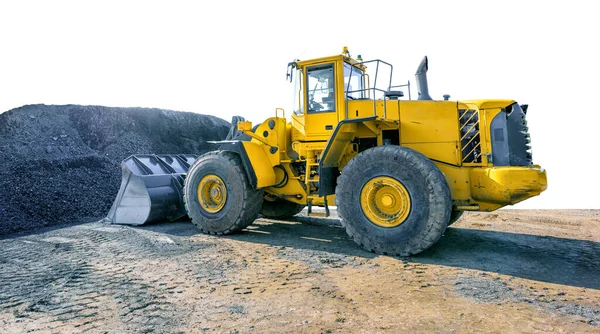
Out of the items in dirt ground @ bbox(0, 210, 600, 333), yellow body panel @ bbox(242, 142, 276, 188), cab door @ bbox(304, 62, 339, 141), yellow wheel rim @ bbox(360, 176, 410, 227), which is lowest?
dirt ground @ bbox(0, 210, 600, 333)

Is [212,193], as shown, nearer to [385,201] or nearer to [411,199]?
[385,201]

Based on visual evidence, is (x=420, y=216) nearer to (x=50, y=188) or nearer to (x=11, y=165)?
(x=50, y=188)

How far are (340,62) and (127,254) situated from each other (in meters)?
4.32

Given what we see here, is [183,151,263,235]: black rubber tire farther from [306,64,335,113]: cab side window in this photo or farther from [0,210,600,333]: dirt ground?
[306,64,335,113]: cab side window

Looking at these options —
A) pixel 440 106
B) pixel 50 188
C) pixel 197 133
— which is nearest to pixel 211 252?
pixel 440 106

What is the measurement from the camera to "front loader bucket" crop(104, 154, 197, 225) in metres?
7.91

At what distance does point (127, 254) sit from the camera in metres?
5.71

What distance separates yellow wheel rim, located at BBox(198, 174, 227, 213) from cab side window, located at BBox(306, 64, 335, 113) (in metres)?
2.06

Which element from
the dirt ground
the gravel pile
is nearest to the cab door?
the dirt ground

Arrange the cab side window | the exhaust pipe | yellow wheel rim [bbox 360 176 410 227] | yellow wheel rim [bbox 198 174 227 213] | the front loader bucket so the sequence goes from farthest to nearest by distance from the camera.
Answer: the front loader bucket < yellow wheel rim [bbox 198 174 227 213] < the cab side window < the exhaust pipe < yellow wheel rim [bbox 360 176 410 227]

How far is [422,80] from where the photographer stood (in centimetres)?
645

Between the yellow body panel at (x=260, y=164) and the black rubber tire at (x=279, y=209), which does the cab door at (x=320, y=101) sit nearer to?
the yellow body panel at (x=260, y=164)

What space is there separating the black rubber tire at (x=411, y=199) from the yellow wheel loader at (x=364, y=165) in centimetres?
1

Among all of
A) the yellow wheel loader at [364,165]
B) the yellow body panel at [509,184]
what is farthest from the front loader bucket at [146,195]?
the yellow body panel at [509,184]
